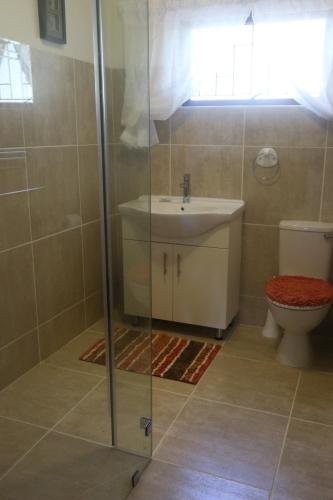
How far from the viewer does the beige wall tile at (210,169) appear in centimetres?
291

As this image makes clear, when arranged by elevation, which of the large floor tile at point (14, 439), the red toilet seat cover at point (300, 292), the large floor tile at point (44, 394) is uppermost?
the red toilet seat cover at point (300, 292)

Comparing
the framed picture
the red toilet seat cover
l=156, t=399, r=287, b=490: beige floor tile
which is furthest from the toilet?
the framed picture

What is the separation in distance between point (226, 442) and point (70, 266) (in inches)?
49.4

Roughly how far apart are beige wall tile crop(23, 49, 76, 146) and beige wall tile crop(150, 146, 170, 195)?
0.68m

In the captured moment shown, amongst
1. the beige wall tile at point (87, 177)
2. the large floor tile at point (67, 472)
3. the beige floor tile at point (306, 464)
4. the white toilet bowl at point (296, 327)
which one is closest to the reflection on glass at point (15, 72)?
the beige wall tile at point (87, 177)

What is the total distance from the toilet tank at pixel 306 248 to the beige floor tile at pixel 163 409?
1.05m

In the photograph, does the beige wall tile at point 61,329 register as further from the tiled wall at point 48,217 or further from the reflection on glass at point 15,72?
Answer: the reflection on glass at point 15,72

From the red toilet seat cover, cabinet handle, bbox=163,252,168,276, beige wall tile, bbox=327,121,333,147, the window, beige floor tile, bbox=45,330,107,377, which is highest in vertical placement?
the window

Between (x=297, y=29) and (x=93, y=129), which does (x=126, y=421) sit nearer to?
(x=93, y=129)

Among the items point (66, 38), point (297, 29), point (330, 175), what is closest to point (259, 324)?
point (330, 175)

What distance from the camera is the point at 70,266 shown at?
262 cm

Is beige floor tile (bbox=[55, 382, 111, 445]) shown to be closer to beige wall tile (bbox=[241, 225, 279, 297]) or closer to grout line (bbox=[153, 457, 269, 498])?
grout line (bbox=[153, 457, 269, 498])

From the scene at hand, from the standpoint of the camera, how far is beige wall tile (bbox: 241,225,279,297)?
2938 mm

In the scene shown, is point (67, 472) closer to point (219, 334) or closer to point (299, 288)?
point (219, 334)
